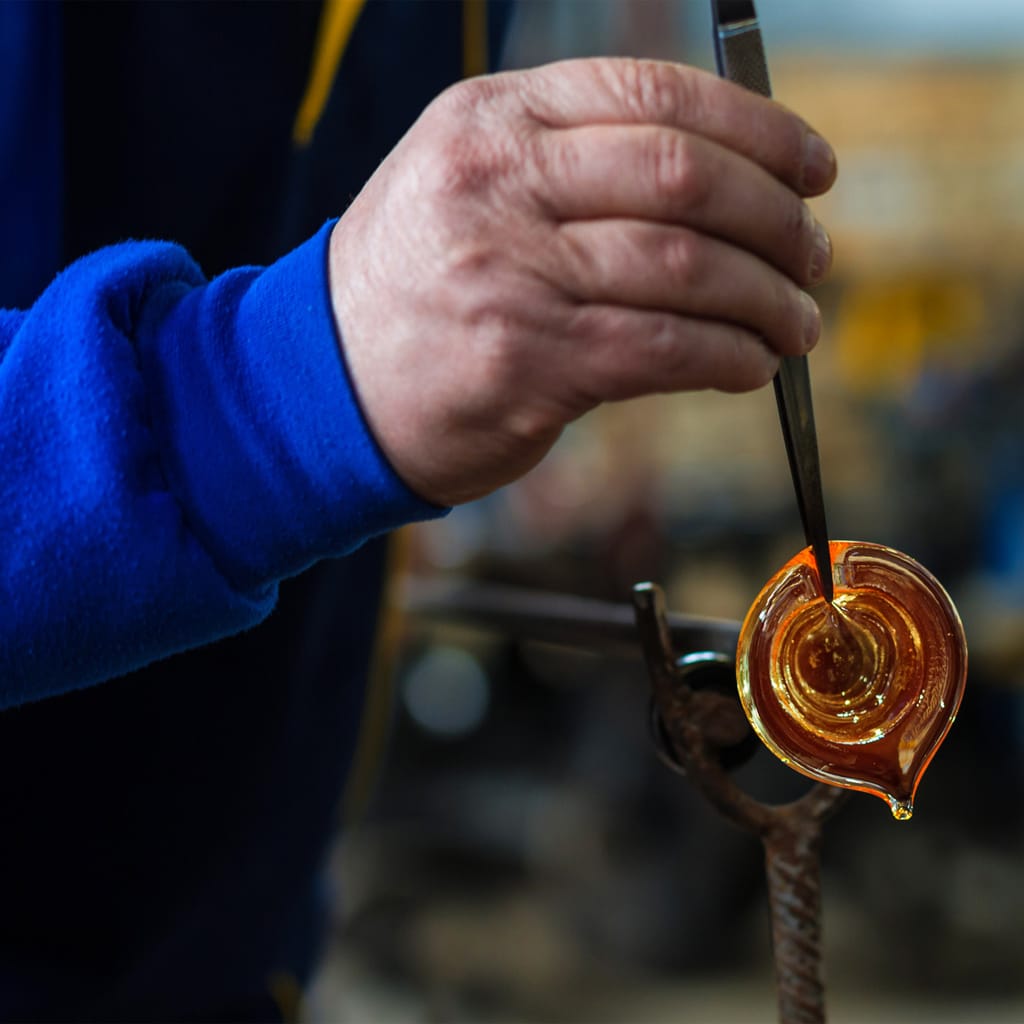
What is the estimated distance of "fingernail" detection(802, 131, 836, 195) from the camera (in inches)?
12.4

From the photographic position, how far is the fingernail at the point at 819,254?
32 cm

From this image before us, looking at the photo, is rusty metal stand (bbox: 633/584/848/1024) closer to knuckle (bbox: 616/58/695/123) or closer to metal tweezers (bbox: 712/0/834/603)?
metal tweezers (bbox: 712/0/834/603)

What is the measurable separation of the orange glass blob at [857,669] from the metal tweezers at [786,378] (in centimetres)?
4

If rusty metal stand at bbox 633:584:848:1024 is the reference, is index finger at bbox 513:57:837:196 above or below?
above

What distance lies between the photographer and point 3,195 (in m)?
0.51

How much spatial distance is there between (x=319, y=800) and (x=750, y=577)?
197cm

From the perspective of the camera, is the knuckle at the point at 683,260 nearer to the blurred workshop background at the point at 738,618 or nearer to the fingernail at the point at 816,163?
the fingernail at the point at 816,163

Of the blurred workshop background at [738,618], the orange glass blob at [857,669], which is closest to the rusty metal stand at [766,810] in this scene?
the orange glass blob at [857,669]

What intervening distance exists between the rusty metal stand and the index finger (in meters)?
0.21

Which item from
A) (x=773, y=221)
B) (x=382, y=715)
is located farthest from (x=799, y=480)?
(x=382, y=715)

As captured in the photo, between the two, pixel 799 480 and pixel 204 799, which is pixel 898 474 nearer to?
pixel 204 799

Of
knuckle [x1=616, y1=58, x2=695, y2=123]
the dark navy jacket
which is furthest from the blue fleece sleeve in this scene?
knuckle [x1=616, y1=58, x2=695, y2=123]

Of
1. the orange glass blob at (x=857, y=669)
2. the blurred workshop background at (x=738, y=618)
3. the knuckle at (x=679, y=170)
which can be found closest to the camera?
the knuckle at (x=679, y=170)

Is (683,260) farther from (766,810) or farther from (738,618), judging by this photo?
(738,618)
